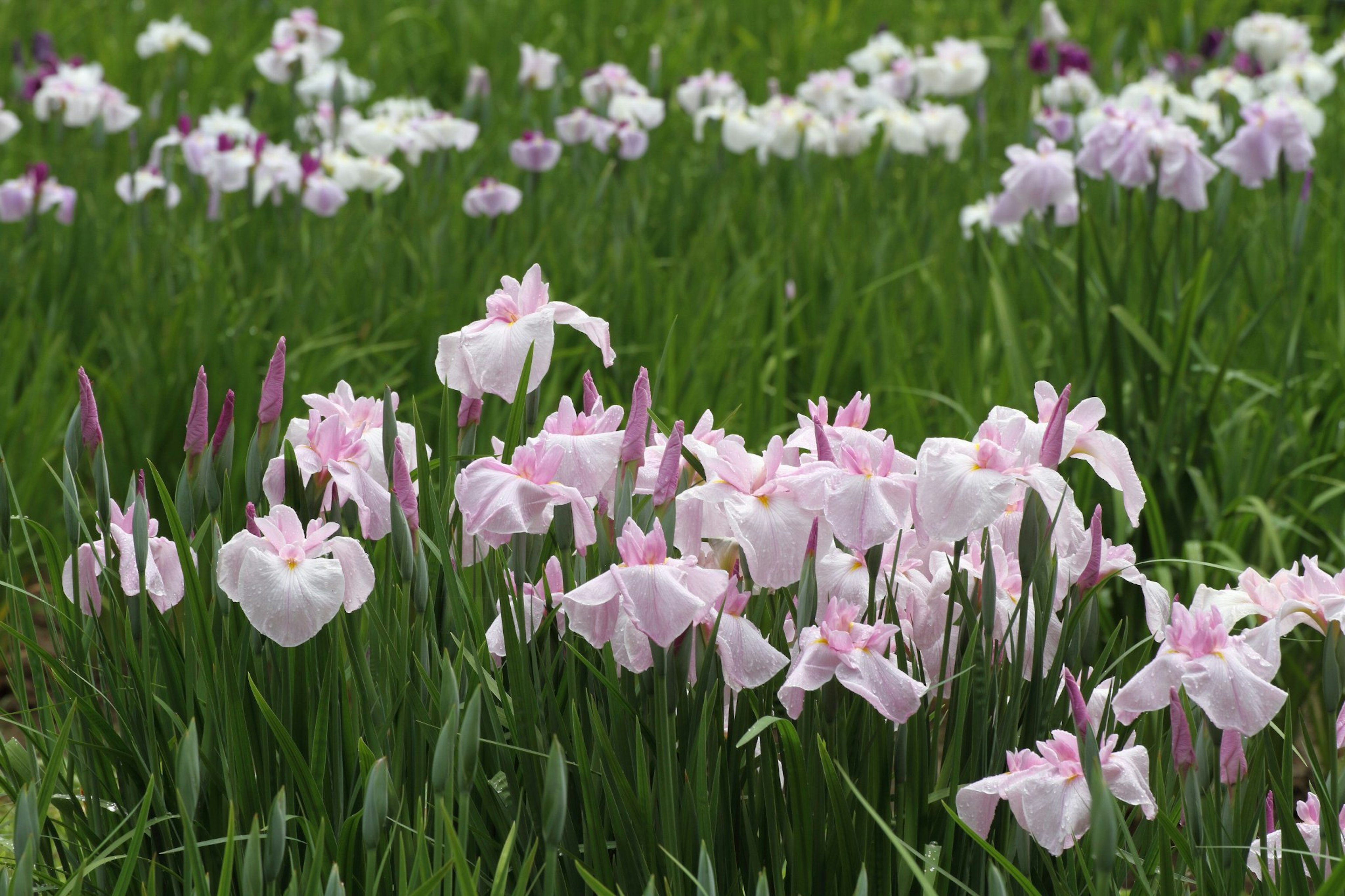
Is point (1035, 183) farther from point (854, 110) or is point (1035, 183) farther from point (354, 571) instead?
point (854, 110)

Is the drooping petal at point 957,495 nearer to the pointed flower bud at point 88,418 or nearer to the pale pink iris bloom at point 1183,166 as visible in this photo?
the pointed flower bud at point 88,418

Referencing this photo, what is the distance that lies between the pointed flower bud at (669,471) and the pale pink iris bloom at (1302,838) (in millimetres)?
547

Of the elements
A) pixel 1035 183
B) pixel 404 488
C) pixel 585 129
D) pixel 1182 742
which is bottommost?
pixel 1182 742

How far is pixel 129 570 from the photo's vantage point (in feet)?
3.84

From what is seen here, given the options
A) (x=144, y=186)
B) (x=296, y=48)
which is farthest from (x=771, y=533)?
(x=296, y=48)

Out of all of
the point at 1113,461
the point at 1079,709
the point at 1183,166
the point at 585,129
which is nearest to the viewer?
the point at 1079,709

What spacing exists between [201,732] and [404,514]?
1.03ft

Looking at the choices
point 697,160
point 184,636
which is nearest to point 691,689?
point 184,636

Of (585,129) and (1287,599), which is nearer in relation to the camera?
(1287,599)

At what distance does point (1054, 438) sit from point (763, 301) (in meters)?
2.20

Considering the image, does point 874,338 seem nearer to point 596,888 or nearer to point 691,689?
point 691,689

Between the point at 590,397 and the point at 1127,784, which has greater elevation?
the point at 590,397

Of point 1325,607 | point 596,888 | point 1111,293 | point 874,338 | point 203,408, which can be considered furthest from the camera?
point 874,338

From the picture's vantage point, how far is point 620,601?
1031 mm
